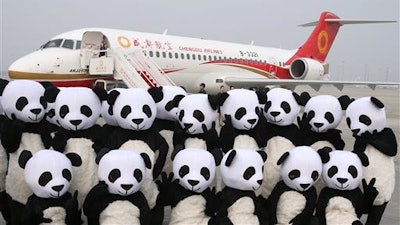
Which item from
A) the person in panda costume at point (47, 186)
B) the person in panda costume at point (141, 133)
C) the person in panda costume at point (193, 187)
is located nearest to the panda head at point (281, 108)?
the person in panda costume at point (193, 187)

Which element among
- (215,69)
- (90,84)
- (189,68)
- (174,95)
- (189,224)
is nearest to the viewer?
(189,224)

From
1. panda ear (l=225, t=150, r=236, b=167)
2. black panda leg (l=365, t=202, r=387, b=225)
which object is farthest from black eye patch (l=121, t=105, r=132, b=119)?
black panda leg (l=365, t=202, r=387, b=225)

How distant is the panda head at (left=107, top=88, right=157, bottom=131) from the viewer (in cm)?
456

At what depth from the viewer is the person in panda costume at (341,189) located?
439cm

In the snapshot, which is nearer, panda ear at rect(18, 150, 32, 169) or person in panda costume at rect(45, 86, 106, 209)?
panda ear at rect(18, 150, 32, 169)

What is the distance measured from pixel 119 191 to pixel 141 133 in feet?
2.84

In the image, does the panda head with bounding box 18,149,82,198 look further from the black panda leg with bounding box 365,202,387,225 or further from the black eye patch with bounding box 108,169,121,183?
the black panda leg with bounding box 365,202,387,225

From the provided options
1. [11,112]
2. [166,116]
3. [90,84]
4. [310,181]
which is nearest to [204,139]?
[166,116]

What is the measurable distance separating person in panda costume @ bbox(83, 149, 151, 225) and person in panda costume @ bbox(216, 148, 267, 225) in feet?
2.49

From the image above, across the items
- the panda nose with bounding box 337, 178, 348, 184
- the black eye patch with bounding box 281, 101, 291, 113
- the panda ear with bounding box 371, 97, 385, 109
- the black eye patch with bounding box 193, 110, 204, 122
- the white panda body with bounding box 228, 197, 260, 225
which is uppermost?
the panda ear with bounding box 371, 97, 385, 109

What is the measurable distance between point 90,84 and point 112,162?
9.90m

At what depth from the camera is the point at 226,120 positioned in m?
4.96

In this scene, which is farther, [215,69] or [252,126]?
[215,69]

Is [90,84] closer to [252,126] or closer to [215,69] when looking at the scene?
[215,69]
